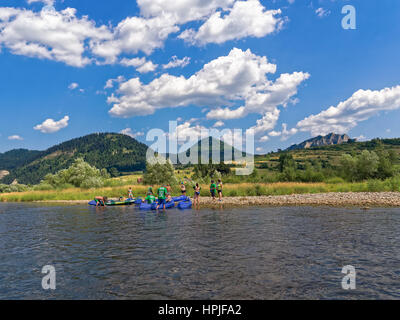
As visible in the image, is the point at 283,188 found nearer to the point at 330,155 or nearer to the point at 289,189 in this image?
the point at 289,189

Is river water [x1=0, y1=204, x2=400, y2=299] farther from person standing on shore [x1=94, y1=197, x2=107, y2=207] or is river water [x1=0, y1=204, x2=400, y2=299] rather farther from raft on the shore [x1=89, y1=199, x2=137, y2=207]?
raft on the shore [x1=89, y1=199, x2=137, y2=207]

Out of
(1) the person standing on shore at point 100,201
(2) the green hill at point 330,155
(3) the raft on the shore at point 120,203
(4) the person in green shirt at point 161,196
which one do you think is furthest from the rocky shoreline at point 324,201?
(2) the green hill at point 330,155

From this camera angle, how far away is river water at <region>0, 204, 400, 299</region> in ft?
28.3

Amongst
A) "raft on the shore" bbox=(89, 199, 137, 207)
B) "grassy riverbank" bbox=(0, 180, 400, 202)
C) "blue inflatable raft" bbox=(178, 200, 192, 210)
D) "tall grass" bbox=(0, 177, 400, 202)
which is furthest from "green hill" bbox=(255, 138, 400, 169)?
"blue inflatable raft" bbox=(178, 200, 192, 210)

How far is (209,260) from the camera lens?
11531 mm

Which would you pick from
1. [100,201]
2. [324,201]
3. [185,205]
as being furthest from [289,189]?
[100,201]

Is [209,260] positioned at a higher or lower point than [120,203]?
higher

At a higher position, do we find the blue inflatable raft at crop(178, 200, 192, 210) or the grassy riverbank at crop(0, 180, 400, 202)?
the grassy riverbank at crop(0, 180, 400, 202)

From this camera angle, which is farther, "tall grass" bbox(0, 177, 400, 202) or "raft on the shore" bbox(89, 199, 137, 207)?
"raft on the shore" bbox(89, 199, 137, 207)

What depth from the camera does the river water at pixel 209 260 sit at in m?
8.61

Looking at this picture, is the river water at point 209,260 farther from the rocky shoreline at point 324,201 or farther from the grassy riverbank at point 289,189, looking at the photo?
the grassy riverbank at point 289,189

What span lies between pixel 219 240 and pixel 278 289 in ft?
21.7

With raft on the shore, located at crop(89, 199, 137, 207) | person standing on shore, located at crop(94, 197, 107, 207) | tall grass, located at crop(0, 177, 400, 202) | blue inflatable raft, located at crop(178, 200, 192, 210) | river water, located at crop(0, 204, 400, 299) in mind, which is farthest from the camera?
raft on the shore, located at crop(89, 199, 137, 207)
